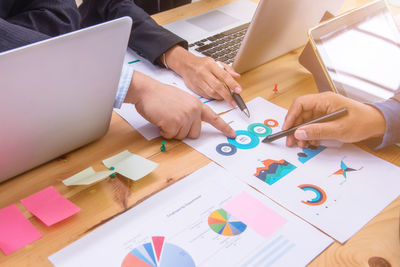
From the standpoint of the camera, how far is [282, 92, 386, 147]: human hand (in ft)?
2.74

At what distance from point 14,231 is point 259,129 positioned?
52cm

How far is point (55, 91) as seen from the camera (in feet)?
2.07

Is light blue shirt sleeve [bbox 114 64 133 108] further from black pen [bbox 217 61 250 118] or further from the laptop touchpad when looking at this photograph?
the laptop touchpad

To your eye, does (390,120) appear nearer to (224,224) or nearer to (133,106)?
(224,224)

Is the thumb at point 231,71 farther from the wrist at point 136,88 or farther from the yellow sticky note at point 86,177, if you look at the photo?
the yellow sticky note at point 86,177

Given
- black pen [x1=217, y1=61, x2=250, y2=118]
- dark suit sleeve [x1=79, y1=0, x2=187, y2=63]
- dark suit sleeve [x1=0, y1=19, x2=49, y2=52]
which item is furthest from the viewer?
dark suit sleeve [x1=79, y1=0, x2=187, y2=63]

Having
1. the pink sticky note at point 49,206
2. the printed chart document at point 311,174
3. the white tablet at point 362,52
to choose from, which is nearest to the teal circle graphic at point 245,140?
the printed chart document at point 311,174

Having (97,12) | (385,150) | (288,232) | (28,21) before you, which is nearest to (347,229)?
(288,232)

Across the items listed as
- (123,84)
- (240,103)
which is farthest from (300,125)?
(123,84)

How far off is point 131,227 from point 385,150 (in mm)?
559

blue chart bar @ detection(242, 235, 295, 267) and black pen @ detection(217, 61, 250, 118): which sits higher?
black pen @ detection(217, 61, 250, 118)

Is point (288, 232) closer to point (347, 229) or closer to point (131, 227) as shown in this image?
point (347, 229)

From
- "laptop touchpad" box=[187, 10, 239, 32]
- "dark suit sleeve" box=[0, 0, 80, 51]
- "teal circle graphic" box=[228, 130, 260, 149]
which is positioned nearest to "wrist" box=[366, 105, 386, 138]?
"teal circle graphic" box=[228, 130, 260, 149]

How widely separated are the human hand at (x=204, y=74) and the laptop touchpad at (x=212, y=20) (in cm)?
26
